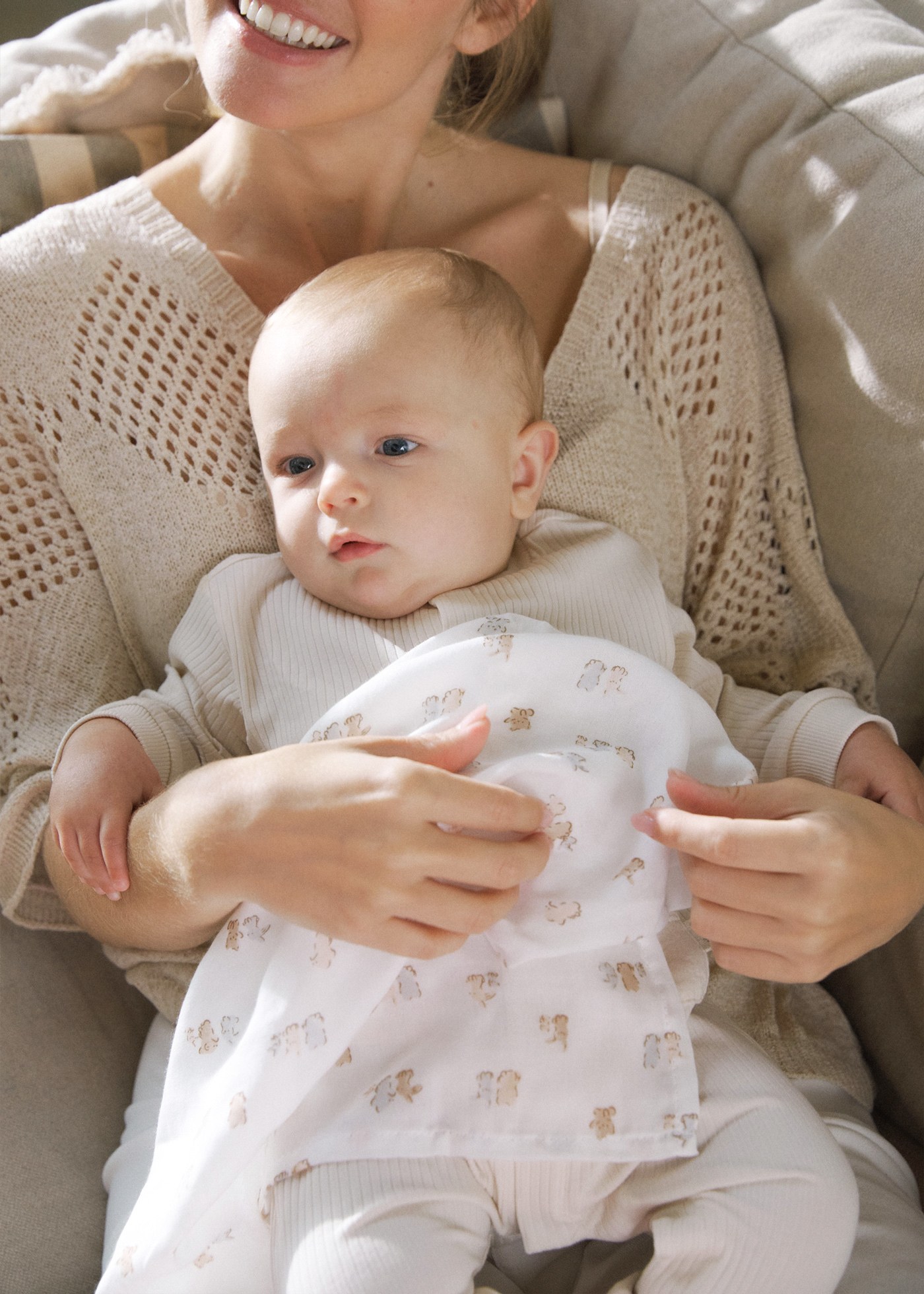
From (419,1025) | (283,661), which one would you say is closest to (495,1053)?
(419,1025)

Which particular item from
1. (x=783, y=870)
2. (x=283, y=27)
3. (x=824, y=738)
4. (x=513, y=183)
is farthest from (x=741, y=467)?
(x=283, y=27)

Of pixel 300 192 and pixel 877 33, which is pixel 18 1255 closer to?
pixel 300 192

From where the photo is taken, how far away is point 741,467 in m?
1.41

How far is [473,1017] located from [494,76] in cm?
119

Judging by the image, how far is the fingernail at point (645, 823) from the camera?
98cm

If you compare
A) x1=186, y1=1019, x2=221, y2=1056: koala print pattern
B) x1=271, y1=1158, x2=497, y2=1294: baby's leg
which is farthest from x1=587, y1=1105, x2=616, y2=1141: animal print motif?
x1=186, y1=1019, x2=221, y2=1056: koala print pattern

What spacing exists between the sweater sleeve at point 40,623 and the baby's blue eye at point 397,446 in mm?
404

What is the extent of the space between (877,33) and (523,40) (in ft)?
1.43

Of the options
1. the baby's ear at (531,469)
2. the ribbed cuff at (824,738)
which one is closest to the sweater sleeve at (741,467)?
the ribbed cuff at (824,738)

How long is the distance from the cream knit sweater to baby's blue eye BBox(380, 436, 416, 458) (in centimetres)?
25

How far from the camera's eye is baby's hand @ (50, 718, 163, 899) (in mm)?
1092

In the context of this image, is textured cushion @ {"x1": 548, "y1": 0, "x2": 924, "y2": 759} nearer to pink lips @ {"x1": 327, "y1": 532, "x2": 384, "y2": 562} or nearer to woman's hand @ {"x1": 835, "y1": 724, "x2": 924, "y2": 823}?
woman's hand @ {"x1": 835, "y1": 724, "x2": 924, "y2": 823}

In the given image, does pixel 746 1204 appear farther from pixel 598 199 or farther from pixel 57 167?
pixel 57 167

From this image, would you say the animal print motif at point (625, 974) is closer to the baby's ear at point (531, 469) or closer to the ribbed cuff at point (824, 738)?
the ribbed cuff at point (824, 738)
